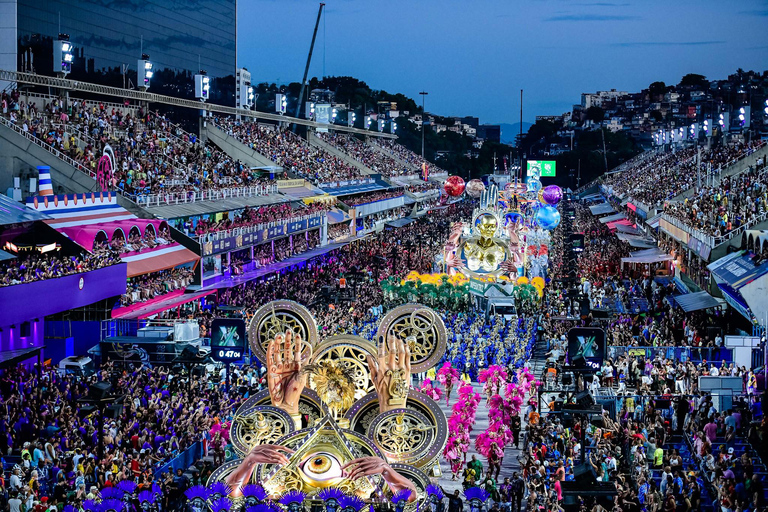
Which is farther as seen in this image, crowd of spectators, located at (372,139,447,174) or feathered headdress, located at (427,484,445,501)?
crowd of spectators, located at (372,139,447,174)

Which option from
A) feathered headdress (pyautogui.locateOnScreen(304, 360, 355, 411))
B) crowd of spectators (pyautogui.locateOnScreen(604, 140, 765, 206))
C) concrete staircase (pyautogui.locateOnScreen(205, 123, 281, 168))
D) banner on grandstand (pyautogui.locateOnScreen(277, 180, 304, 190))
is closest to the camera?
feathered headdress (pyautogui.locateOnScreen(304, 360, 355, 411))

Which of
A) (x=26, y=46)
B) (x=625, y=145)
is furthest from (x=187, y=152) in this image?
(x=625, y=145)

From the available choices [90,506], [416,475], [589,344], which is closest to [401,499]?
[416,475]

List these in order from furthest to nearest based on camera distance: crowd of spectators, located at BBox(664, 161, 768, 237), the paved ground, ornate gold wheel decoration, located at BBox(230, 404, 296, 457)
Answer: crowd of spectators, located at BBox(664, 161, 768, 237) < the paved ground < ornate gold wheel decoration, located at BBox(230, 404, 296, 457)

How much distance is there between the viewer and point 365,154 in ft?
320

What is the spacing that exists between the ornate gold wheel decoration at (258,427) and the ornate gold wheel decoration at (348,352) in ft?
3.85

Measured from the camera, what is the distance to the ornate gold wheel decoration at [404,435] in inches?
568

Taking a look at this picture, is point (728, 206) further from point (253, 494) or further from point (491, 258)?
point (253, 494)

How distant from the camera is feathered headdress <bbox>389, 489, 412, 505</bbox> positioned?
43.1 ft

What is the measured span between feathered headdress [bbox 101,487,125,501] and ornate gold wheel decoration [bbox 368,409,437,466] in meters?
3.61

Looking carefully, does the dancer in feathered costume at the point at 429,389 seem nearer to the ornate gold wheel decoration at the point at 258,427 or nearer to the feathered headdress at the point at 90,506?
the ornate gold wheel decoration at the point at 258,427

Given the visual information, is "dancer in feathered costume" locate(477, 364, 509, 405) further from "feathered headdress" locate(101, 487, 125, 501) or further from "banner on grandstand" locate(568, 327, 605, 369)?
"feathered headdress" locate(101, 487, 125, 501)

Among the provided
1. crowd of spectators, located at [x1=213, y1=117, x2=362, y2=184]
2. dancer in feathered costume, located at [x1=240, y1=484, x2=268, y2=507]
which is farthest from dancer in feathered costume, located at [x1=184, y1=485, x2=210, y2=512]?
crowd of spectators, located at [x1=213, y1=117, x2=362, y2=184]

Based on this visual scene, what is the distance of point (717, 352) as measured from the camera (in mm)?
25938
